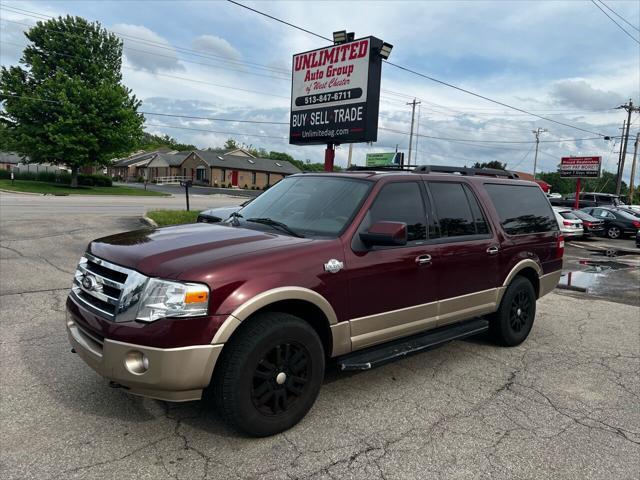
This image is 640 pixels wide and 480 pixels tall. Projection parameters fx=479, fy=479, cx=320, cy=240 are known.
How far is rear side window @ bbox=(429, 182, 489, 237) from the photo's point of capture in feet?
14.7

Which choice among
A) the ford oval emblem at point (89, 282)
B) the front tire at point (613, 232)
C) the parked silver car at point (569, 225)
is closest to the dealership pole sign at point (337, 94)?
the parked silver car at point (569, 225)

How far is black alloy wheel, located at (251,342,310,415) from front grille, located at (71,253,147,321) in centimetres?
90

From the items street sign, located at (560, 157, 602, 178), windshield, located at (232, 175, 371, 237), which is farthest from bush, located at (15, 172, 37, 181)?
windshield, located at (232, 175, 371, 237)

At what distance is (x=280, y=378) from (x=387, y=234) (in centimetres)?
125

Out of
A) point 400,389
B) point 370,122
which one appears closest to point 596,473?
point 400,389

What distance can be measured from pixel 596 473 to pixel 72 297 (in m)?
3.73

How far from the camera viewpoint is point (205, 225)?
412 centimetres

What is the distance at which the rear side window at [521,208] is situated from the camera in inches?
205

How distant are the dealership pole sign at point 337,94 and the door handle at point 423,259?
9663mm

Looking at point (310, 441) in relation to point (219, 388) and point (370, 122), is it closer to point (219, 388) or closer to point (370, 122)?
point (219, 388)

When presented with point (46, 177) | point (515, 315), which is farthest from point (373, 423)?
point (46, 177)

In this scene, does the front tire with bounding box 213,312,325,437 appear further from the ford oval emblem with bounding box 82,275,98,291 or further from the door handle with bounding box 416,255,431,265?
the door handle with bounding box 416,255,431,265

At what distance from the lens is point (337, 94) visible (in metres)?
13.8

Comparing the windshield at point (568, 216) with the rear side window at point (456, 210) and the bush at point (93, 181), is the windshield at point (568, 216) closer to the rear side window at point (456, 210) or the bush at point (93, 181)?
the rear side window at point (456, 210)
